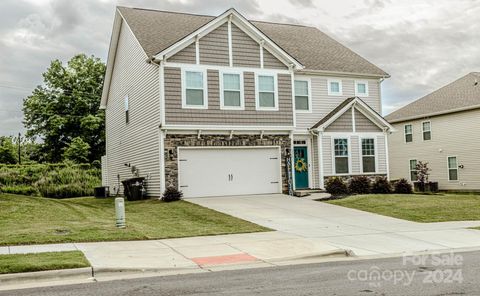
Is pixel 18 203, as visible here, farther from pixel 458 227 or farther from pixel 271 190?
pixel 458 227

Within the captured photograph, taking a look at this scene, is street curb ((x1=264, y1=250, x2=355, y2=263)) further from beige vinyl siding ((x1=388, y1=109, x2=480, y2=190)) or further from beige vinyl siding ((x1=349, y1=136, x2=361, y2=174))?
beige vinyl siding ((x1=388, y1=109, x2=480, y2=190))

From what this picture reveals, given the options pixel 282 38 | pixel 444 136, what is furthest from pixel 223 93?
pixel 444 136

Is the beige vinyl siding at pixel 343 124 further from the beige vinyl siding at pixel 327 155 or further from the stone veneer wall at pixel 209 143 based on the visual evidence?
the stone veneer wall at pixel 209 143

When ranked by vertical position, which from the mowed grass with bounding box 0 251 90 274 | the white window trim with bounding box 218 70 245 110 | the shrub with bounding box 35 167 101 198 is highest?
the white window trim with bounding box 218 70 245 110

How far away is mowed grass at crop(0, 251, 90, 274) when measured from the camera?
866cm

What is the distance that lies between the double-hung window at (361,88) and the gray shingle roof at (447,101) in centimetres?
681

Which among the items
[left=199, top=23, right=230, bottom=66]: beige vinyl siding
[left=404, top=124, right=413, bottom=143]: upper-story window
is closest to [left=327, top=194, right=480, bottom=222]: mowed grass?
[left=199, top=23, right=230, bottom=66]: beige vinyl siding

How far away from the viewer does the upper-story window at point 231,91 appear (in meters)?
22.5

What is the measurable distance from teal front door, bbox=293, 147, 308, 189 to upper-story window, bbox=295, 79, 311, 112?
1983 millimetres

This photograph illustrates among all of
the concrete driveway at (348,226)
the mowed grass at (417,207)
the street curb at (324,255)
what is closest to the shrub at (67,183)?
the concrete driveway at (348,226)

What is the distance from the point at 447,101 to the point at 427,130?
212cm

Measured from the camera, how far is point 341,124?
2548 cm

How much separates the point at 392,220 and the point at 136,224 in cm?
783

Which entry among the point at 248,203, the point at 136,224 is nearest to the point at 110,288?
the point at 136,224
